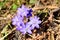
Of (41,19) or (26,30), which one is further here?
(41,19)

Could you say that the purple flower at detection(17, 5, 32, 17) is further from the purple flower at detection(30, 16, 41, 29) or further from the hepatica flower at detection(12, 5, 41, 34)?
the purple flower at detection(30, 16, 41, 29)

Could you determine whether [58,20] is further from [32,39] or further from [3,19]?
[3,19]

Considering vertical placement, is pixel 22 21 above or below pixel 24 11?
below

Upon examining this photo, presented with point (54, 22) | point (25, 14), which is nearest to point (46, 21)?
point (54, 22)

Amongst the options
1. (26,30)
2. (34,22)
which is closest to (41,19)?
(34,22)

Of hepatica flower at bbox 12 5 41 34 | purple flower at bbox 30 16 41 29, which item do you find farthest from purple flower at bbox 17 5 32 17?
purple flower at bbox 30 16 41 29

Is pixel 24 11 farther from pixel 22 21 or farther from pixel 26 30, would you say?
pixel 26 30

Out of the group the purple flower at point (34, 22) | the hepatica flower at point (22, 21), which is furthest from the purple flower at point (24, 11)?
the purple flower at point (34, 22)

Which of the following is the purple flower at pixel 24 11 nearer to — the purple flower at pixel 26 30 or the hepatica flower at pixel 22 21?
the hepatica flower at pixel 22 21
